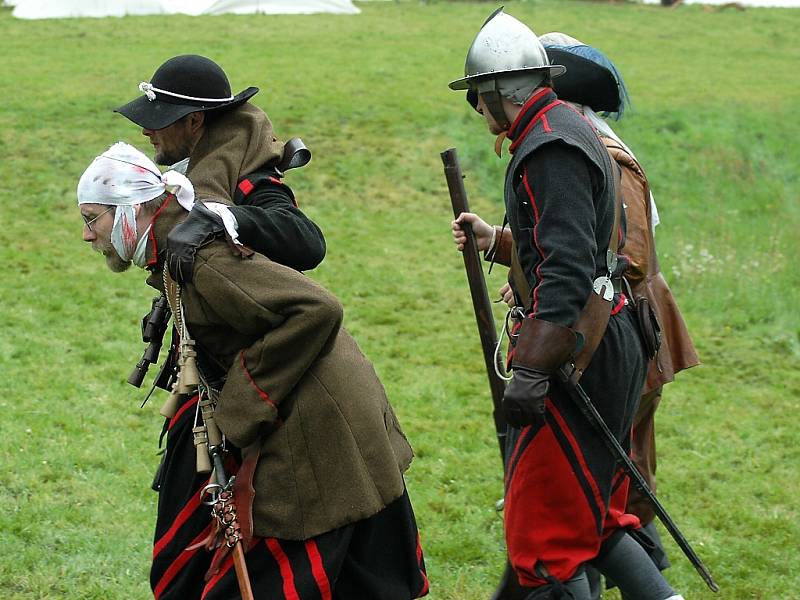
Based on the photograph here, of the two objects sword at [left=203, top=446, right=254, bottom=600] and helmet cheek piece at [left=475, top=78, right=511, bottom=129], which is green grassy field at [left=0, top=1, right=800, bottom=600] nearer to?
sword at [left=203, top=446, right=254, bottom=600]

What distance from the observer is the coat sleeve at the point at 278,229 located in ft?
9.51

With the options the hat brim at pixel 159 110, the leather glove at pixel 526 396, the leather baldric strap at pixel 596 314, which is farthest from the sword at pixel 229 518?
the leather baldric strap at pixel 596 314

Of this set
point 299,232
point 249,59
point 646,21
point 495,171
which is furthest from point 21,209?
point 646,21

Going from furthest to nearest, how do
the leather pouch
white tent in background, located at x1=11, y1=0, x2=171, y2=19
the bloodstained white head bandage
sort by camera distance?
white tent in background, located at x1=11, y1=0, x2=171, y2=19 → the leather pouch → the bloodstained white head bandage

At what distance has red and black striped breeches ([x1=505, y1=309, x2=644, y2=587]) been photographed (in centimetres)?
331

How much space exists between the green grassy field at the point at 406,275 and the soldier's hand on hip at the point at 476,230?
1383mm

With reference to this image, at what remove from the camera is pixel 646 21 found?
797 inches

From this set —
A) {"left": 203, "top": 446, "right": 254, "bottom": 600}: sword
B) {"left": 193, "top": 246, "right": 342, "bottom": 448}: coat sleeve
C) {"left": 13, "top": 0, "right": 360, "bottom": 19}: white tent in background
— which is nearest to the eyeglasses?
{"left": 193, "top": 246, "right": 342, "bottom": 448}: coat sleeve

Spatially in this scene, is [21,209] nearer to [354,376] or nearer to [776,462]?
[776,462]

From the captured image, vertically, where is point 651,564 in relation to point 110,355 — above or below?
above

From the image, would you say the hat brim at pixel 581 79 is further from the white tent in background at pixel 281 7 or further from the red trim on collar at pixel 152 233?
the white tent in background at pixel 281 7

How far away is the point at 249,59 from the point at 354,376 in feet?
40.7

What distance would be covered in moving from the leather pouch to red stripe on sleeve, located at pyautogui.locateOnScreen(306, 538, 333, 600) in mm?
1225

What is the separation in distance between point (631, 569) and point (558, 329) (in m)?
0.89
